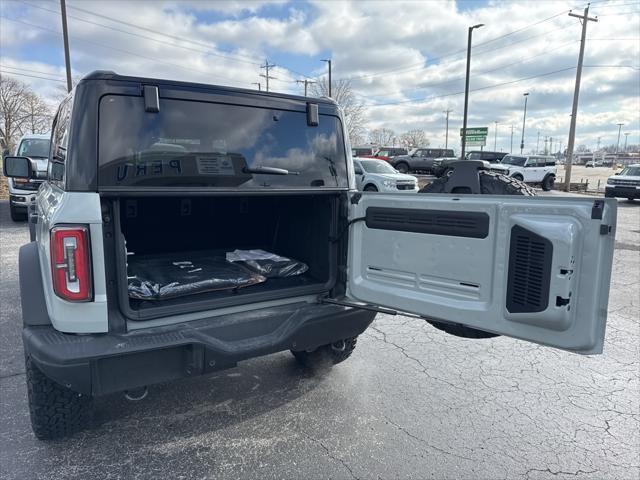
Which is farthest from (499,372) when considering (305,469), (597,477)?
(305,469)

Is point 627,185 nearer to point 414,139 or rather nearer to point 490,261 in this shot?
point 490,261

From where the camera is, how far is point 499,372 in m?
3.69

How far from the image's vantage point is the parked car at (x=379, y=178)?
56.9 ft

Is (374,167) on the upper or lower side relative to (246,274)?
upper

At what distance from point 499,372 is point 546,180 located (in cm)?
2729

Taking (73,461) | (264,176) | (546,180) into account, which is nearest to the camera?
(73,461)

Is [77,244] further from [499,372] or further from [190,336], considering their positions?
[499,372]

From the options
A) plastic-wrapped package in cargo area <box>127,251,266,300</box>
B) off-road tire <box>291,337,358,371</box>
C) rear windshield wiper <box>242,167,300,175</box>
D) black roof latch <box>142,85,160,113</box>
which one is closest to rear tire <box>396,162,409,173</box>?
plastic-wrapped package in cargo area <box>127,251,266,300</box>

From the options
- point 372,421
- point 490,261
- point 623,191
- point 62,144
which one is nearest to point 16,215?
point 62,144

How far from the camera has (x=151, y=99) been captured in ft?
7.57

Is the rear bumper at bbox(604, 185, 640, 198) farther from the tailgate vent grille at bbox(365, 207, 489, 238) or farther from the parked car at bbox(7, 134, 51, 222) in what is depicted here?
the parked car at bbox(7, 134, 51, 222)

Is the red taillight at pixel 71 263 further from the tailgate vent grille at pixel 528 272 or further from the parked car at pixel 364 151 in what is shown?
the parked car at pixel 364 151

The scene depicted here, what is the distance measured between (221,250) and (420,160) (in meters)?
30.9

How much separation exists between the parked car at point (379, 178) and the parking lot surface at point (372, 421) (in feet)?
44.3
